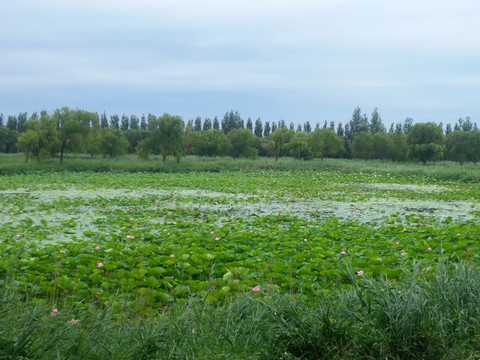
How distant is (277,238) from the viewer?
743 centimetres

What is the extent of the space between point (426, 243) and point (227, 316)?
4757 mm

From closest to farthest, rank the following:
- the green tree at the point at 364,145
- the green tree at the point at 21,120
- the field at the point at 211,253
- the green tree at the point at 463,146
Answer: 1. the field at the point at 211,253
2. the green tree at the point at 463,146
3. the green tree at the point at 364,145
4. the green tree at the point at 21,120

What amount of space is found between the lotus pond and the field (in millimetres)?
22

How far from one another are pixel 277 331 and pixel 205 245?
398 centimetres

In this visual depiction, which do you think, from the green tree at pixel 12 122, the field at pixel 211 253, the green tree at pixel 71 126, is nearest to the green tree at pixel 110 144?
the green tree at pixel 71 126

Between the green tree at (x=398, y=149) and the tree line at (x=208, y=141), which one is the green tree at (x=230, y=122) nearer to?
the tree line at (x=208, y=141)

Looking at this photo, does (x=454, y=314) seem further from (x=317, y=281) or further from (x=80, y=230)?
(x=80, y=230)

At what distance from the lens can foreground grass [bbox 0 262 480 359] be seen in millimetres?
2619

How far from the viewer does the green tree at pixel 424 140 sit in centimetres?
4266

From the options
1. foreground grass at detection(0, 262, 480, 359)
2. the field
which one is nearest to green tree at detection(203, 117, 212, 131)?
the field

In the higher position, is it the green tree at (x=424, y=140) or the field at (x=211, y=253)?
the green tree at (x=424, y=140)

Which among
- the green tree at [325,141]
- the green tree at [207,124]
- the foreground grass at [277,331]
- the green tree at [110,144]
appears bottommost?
the foreground grass at [277,331]

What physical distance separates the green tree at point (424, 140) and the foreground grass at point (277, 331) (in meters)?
42.6

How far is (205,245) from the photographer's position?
689 centimetres
